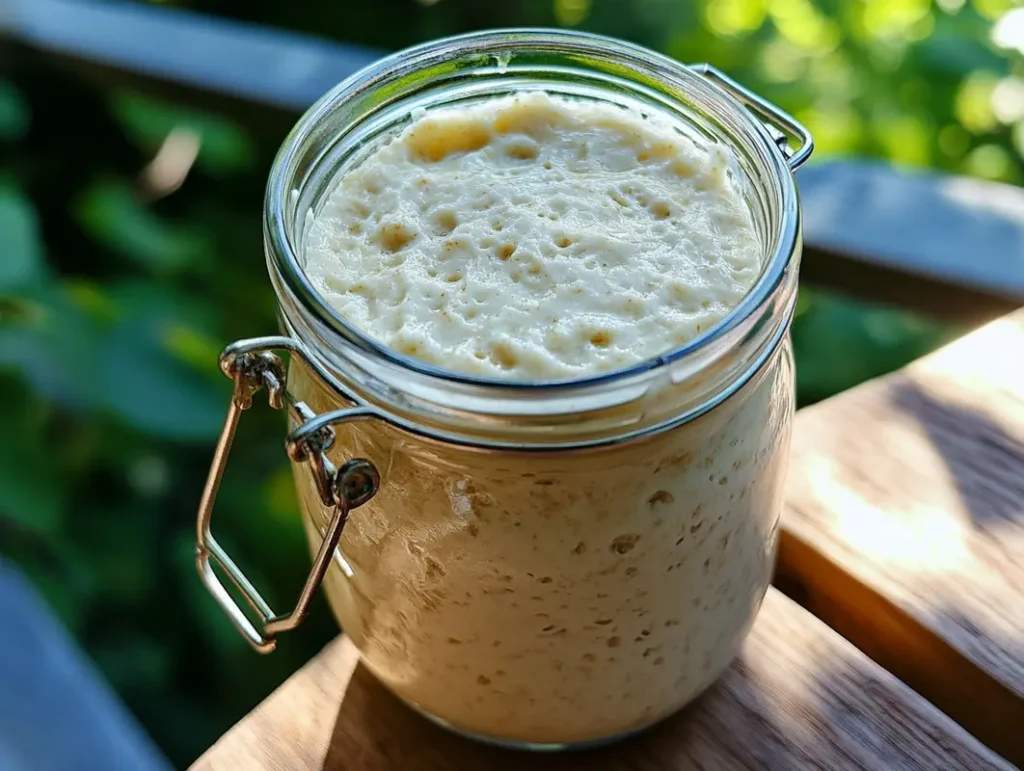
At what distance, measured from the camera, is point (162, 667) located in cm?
117

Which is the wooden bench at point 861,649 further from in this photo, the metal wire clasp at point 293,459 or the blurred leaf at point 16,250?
the blurred leaf at point 16,250

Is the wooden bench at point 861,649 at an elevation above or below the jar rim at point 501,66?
below

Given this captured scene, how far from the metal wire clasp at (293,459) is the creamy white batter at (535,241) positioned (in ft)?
0.15

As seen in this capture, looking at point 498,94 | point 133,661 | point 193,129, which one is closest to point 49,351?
point 133,661

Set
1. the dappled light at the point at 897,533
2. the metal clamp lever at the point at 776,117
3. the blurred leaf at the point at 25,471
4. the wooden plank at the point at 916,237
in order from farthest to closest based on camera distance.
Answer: the blurred leaf at the point at 25,471 → the wooden plank at the point at 916,237 → the dappled light at the point at 897,533 → the metal clamp lever at the point at 776,117

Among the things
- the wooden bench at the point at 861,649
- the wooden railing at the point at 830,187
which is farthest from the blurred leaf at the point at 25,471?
the wooden bench at the point at 861,649

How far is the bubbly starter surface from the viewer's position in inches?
18.1

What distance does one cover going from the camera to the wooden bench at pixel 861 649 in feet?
1.99

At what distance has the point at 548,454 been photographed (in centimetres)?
43

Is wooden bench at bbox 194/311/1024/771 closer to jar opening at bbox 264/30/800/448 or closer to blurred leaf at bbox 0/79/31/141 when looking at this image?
jar opening at bbox 264/30/800/448

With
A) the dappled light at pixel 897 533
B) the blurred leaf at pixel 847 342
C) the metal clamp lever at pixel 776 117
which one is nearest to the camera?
the metal clamp lever at pixel 776 117

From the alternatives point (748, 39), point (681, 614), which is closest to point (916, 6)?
point (748, 39)

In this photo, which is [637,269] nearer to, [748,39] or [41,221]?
[748,39]

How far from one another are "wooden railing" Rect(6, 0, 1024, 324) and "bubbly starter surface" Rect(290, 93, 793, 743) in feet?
1.72
